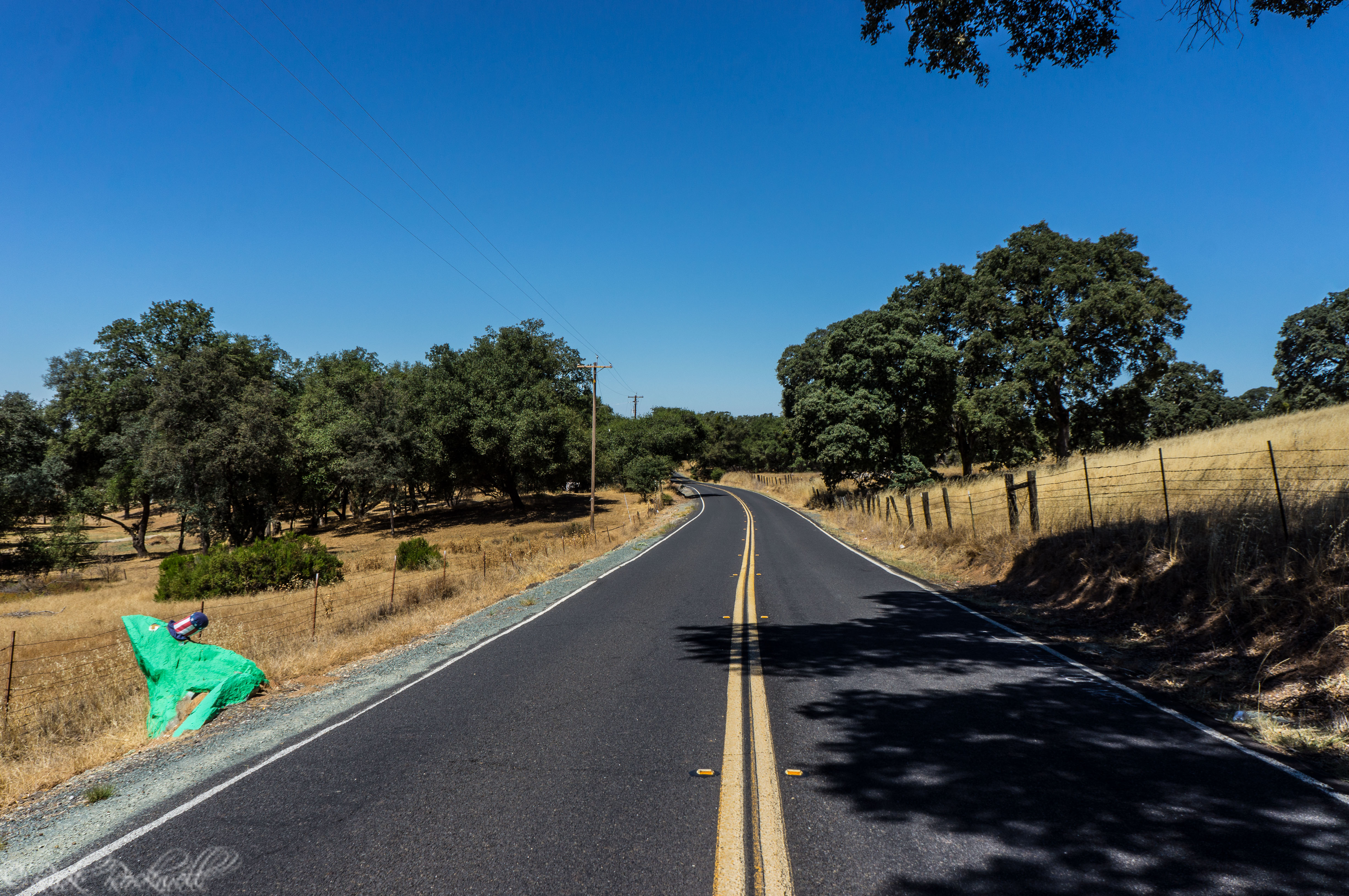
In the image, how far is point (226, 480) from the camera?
36438 mm

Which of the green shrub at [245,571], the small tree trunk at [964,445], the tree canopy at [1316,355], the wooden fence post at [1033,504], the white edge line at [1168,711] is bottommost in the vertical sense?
the green shrub at [245,571]

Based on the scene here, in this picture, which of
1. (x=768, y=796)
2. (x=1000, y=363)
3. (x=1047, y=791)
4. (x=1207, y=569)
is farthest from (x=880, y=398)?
(x=768, y=796)

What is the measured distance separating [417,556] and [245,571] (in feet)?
20.8

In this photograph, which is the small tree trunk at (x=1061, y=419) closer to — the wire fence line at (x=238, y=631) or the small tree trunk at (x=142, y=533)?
the wire fence line at (x=238, y=631)

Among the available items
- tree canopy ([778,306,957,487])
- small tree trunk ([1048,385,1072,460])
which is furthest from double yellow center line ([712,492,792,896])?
small tree trunk ([1048,385,1072,460])

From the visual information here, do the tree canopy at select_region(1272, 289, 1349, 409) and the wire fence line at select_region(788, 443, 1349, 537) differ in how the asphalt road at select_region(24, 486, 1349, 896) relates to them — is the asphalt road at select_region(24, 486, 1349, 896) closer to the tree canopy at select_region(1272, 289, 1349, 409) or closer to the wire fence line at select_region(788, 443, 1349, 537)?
the wire fence line at select_region(788, 443, 1349, 537)

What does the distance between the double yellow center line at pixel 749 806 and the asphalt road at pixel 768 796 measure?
0.02 meters

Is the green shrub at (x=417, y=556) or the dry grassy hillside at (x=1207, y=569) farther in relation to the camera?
the green shrub at (x=417, y=556)

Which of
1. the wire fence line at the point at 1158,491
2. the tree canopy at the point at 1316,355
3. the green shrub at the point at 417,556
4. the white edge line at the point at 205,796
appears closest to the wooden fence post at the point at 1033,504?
the wire fence line at the point at 1158,491

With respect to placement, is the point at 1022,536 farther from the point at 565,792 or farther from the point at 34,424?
the point at 34,424

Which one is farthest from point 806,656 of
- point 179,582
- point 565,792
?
point 179,582

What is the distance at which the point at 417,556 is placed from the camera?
24.3 metres

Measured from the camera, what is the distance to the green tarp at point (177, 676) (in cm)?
577

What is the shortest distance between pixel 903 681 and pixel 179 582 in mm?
26550
